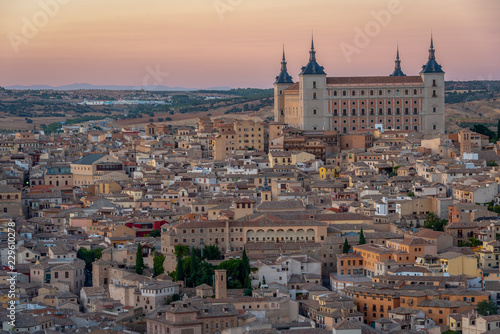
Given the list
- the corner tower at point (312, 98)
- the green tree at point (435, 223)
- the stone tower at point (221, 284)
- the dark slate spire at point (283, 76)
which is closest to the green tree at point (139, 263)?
the stone tower at point (221, 284)

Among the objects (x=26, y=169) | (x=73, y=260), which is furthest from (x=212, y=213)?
(x=26, y=169)

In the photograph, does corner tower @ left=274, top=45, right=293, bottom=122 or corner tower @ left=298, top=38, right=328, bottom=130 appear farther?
corner tower @ left=274, top=45, right=293, bottom=122

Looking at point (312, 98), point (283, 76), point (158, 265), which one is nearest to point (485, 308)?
point (158, 265)

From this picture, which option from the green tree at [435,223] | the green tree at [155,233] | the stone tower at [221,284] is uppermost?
the green tree at [435,223]

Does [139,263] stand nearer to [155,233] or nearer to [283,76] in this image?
[155,233]

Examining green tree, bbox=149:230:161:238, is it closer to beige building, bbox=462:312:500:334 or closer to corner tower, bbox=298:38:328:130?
beige building, bbox=462:312:500:334

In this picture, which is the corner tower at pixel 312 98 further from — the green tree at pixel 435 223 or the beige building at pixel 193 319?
the beige building at pixel 193 319

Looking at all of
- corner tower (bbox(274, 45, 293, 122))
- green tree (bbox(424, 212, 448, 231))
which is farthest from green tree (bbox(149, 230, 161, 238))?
corner tower (bbox(274, 45, 293, 122))
